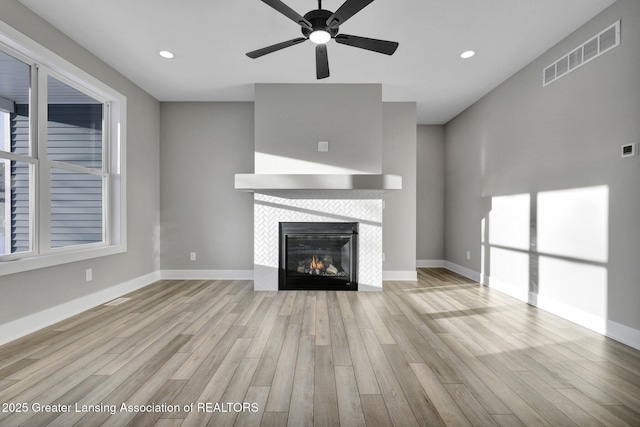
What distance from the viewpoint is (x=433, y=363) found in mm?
1921

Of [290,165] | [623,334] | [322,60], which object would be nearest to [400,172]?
[290,165]

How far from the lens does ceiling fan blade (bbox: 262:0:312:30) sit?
6.18ft

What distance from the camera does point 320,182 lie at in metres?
3.48

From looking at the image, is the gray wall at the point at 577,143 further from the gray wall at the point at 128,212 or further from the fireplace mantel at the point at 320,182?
the gray wall at the point at 128,212

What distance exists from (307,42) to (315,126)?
1.10 m

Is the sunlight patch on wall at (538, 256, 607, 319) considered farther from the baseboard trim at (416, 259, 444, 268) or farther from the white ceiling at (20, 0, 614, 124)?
the baseboard trim at (416, 259, 444, 268)

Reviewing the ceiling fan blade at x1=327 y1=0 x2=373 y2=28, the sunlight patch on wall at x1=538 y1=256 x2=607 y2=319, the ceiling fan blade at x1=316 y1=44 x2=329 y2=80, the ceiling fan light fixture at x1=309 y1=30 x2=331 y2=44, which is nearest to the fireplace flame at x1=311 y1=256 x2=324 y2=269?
the ceiling fan blade at x1=316 y1=44 x2=329 y2=80

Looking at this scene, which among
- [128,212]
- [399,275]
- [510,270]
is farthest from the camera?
[399,275]

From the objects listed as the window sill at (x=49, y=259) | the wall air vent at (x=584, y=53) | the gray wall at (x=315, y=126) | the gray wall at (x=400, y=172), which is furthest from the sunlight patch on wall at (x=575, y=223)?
the window sill at (x=49, y=259)

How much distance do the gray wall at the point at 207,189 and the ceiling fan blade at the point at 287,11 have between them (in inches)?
101

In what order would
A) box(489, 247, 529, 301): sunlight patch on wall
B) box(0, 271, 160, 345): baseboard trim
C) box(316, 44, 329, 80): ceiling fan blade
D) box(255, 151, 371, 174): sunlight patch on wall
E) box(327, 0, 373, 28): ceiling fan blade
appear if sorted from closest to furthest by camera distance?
box(327, 0, 373, 28): ceiling fan blade < box(0, 271, 160, 345): baseboard trim < box(316, 44, 329, 80): ceiling fan blade < box(489, 247, 529, 301): sunlight patch on wall < box(255, 151, 371, 174): sunlight patch on wall

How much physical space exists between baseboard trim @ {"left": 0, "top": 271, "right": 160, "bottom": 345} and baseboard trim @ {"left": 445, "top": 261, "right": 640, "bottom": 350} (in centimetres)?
461

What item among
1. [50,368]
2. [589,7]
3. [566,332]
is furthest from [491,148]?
[50,368]

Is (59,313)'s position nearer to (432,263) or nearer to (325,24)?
(325,24)
